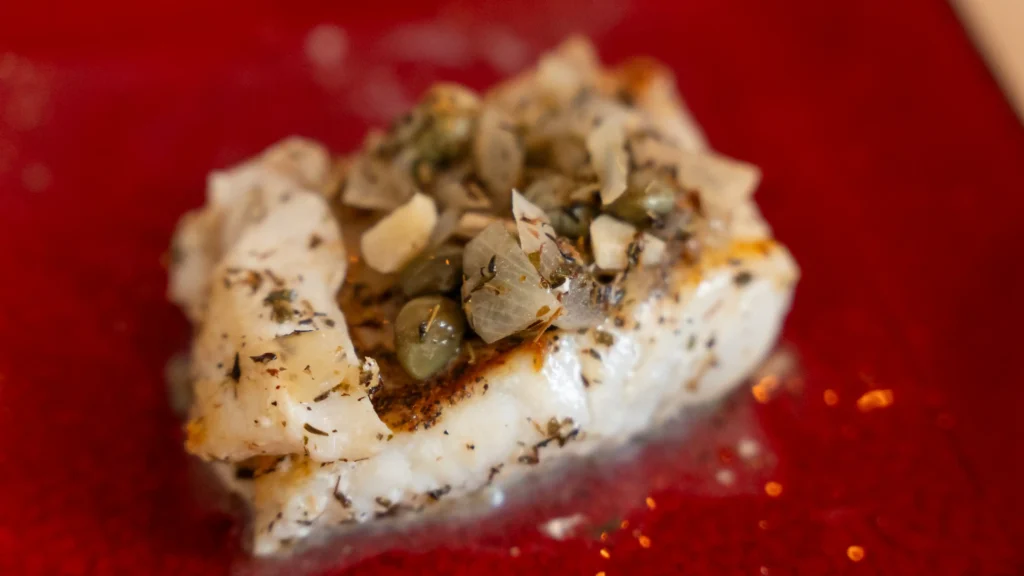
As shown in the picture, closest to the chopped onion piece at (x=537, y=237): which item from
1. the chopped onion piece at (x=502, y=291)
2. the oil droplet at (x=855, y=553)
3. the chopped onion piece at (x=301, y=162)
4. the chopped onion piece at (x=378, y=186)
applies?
the chopped onion piece at (x=502, y=291)

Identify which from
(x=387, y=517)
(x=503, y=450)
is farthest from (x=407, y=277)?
(x=387, y=517)

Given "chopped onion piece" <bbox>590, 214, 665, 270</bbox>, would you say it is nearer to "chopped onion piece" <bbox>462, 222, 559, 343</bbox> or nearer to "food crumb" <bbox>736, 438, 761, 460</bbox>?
"chopped onion piece" <bbox>462, 222, 559, 343</bbox>

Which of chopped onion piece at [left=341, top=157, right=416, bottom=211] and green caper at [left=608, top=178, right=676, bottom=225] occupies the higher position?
chopped onion piece at [left=341, top=157, right=416, bottom=211]

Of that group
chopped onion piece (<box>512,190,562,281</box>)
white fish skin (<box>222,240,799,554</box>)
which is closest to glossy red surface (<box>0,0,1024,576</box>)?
white fish skin (<box>222,240,799,554</box>)

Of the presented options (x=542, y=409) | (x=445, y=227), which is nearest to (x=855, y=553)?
(x=542, y=409)

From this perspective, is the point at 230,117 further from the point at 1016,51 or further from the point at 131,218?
the point at 1016,51

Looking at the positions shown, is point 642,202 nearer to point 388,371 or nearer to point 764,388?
point 388,371

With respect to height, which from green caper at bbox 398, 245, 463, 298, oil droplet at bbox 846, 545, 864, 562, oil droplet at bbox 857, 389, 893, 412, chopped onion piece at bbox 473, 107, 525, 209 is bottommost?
oil droplet at bbox 846, 545, 864, 562

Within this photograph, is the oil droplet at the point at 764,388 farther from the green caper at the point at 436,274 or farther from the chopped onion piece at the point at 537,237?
the green caper at the point at 436,274

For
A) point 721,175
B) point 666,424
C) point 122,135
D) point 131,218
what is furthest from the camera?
point 122,135
